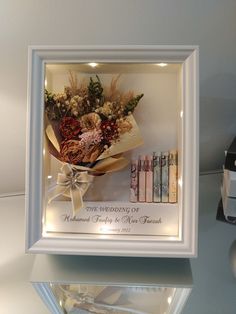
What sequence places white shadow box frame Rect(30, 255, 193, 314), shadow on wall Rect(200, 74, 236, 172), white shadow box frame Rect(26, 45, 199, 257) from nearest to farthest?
white shadow box frame Rect(26, 45, 199, 257) < white shadow box frame Rect(30, 255, 193, 314) < shadow on wall Rect(200, 74, 236, 172)

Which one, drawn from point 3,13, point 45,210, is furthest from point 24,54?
point 45,210

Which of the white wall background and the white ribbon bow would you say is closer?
the white ribbon bow

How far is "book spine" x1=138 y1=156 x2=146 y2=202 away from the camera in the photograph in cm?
89

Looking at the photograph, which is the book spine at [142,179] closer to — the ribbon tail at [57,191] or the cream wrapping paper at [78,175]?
the cream wrapping paper at [78,175]

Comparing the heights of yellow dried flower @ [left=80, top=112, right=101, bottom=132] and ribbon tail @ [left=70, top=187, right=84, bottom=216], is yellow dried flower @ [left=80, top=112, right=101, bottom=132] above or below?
above

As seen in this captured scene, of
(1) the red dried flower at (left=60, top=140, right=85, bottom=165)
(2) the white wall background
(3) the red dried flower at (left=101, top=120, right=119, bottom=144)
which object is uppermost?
(2) the white wall background

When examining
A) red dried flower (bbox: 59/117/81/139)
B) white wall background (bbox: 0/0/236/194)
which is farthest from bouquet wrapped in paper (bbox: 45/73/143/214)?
white wall background (bbox: 0/0/236/194)

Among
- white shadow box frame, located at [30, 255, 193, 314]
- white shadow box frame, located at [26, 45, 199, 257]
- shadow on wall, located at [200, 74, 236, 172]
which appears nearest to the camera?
white shadow box frame, located at [26, 45, 199, 257]

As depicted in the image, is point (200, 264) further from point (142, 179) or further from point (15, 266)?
point (15, 266)

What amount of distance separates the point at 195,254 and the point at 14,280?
1.80 feet

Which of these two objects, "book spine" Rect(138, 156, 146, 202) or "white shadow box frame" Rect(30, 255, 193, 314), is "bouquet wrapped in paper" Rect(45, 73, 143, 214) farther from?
"white shadow box frame" Rect(30, 255, 193, 314)

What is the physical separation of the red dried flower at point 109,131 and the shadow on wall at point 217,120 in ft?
1.11

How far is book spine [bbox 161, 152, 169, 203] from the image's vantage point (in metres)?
0.87

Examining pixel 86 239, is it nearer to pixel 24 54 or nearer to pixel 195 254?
pixel 195 254
